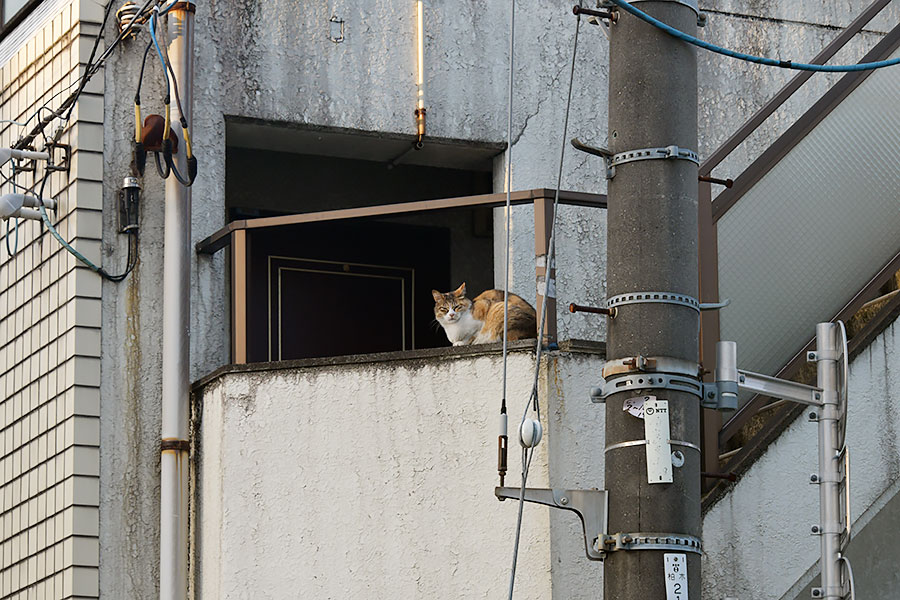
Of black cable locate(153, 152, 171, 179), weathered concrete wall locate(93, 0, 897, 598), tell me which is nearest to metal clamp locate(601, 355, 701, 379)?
weathered concrete wall locate(93, 0, 897, 598)

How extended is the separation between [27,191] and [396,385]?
3.33 metres

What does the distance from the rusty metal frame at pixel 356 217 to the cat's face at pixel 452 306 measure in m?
Answer: 0.79

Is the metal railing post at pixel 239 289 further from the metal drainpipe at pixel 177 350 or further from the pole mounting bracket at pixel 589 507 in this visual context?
the pole mounting bracket at pixel 589 507

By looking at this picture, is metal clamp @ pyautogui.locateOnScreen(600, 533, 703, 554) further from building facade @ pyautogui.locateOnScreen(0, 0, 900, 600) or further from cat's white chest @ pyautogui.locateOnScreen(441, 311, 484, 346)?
cat's white chest @ pyautogui.locateOnScreen(441, 311, 484, 346)

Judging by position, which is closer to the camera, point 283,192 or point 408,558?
point 408,558

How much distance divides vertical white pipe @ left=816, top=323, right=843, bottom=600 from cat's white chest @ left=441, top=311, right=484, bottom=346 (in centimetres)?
387

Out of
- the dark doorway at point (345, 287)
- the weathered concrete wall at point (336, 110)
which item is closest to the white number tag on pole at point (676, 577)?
the weathered concrete wall at point (336, 110)

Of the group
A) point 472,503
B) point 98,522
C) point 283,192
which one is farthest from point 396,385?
point 283,192

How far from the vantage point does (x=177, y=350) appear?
10.9 m

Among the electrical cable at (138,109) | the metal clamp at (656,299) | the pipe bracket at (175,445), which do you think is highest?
the electrical cable at (138,109)

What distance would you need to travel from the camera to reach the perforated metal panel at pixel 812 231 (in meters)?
9.51

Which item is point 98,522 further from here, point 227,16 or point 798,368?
point 798,368

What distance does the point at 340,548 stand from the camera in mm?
10016

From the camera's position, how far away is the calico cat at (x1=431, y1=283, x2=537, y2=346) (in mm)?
10281
